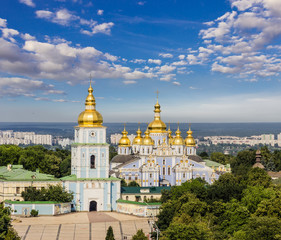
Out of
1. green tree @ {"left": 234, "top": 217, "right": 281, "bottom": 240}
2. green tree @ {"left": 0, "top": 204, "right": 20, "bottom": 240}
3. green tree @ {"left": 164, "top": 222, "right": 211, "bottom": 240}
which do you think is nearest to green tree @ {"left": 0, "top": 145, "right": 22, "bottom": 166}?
green tree @ {"left": 0, "top": 204, "right": 20, "bottom": 240}

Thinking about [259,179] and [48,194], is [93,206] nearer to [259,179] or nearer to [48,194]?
[48,194]

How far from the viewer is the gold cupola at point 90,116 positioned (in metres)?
33.6

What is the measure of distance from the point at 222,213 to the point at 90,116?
14.1 meters

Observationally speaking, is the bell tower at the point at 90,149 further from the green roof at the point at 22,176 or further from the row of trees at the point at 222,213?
the row of trees at the point at 222,213

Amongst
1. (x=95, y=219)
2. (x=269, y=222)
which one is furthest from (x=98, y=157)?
(x=269, y=222)

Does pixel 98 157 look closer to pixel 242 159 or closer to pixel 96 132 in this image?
pixel 96 132

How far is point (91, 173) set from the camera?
32.9 m

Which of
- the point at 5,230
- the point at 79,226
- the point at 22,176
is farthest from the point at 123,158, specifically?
the point at 5,230

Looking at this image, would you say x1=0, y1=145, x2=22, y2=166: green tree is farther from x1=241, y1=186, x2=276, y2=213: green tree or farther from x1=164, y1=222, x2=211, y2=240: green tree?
x1=164, y1=222, x2=211, y2=240: green tree

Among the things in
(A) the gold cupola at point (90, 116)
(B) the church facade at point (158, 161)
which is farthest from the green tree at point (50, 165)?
(A) the gold cupola at point (90, 116)

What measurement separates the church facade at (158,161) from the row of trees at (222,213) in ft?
39.7

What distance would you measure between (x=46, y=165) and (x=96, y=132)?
42.3 feet

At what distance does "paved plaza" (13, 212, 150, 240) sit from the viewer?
24.8m

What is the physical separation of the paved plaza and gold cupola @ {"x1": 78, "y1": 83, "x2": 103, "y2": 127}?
718 centimetres
